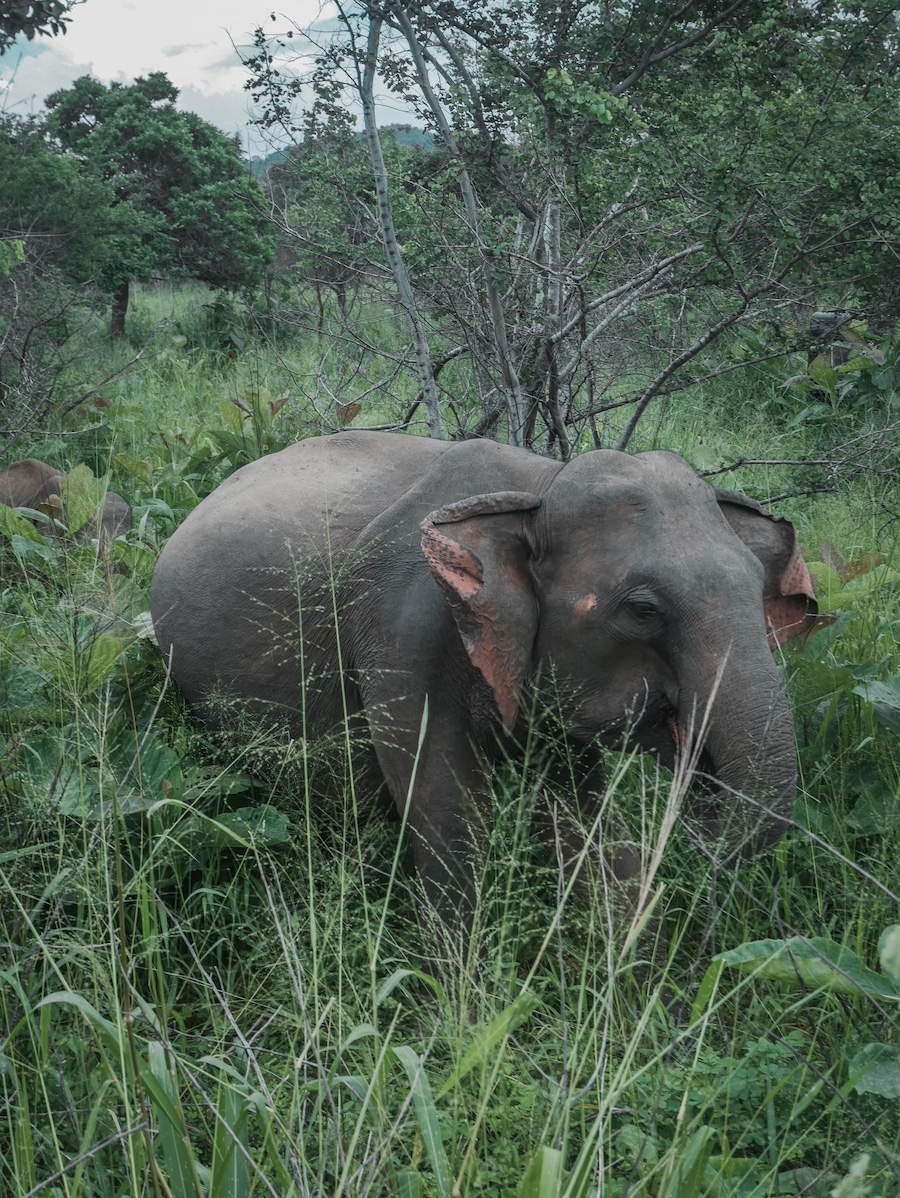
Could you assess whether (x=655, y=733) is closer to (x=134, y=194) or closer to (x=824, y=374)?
(x=824, y=374)

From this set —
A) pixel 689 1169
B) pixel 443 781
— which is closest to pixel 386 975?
pixel 443 781

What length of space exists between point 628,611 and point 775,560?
596mm

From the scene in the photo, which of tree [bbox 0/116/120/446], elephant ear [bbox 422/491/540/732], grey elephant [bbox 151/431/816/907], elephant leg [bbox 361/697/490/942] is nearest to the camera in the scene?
grey elephant [bbox 151/431/816/907]

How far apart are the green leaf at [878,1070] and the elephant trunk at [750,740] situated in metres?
0.44

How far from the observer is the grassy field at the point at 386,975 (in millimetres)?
1749

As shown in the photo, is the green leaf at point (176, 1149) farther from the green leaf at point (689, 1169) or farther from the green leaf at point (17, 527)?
the green leaf at point (17, 527)

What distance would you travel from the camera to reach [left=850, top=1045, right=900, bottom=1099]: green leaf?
6.24ft

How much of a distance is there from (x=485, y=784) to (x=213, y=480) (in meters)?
3.50

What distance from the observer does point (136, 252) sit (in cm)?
1348

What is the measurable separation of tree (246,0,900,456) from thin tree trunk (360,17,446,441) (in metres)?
0.06

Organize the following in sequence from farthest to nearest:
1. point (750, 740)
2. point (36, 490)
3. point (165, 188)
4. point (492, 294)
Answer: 1. point (165, 188)
2. point (36, 490)
3. point (492, 294)
4. point (750, 740)

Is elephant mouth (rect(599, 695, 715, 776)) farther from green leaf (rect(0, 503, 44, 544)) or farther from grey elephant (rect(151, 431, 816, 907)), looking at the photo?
green leaf (rect(0, 503, 44, 544))

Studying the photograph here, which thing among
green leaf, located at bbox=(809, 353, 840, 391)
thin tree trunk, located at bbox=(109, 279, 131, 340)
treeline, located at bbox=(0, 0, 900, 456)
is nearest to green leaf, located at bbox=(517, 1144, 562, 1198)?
treeline, located at bbox=(0, 0, 900, 456)

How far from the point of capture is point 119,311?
44.9ft
